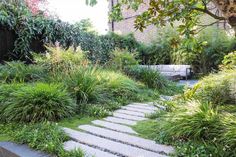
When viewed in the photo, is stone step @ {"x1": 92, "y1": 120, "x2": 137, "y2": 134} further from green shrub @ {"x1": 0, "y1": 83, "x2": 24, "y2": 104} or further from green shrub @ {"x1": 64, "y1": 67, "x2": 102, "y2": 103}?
green shrub @ {"x1": 0, "y1": 83, "x2": 24, "y2": 104}

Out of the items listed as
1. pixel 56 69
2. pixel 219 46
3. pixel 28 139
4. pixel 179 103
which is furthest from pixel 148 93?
pixel 219 46

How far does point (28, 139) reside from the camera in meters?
3.04

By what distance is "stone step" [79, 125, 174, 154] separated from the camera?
2817mm

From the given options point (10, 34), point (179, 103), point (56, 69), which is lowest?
point (179, 103)

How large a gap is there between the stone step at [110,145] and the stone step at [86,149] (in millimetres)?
74

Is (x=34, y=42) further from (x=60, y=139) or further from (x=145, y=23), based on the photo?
(x=145, y=23)

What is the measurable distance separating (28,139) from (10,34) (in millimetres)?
5121

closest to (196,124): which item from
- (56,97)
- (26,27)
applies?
(56,97)

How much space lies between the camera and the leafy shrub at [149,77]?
6703 mm

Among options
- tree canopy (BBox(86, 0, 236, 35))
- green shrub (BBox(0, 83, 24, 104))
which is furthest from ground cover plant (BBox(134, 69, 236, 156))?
green shrub (BBox(0, 83, 24, 104))

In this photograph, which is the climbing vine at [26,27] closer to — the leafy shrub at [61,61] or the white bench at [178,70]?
the leafy shrub at [61,61]

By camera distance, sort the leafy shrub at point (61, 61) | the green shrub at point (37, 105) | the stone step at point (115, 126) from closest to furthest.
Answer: the stone step at point (115, 126), the green shrub at point (37, 105), the leafy shrub at point (61, 61)

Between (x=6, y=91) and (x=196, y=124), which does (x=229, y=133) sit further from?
(x=6, y=91)

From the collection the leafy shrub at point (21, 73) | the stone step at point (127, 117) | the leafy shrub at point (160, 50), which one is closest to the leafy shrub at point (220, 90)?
the stone step at point (127, 117)
